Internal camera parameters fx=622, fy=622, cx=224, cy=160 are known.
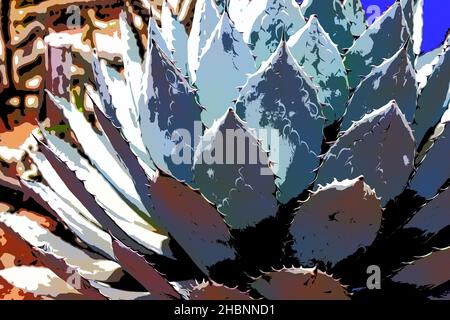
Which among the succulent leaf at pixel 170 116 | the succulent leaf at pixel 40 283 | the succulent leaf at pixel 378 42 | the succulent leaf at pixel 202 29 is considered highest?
the succulent leaf at pixel 202 29

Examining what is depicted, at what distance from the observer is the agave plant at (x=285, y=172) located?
0.60 m

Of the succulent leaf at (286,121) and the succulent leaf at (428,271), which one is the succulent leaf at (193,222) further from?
the succulent leaf at (428,271)

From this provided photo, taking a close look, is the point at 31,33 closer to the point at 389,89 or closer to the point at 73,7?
the point at 73,7

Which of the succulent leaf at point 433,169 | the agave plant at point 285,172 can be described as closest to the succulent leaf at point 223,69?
the agave plant at point 285,172

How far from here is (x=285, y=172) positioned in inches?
25.0

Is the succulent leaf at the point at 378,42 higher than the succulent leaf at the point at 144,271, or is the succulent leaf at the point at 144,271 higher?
the succulent leaf at the point at 378,42

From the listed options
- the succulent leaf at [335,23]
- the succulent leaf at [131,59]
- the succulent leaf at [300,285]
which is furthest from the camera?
the succulent leaf at [131,59]

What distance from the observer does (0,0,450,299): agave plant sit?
0.60 metres

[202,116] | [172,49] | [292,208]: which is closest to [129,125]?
[172,49]

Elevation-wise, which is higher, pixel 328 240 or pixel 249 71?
pixel 249 71

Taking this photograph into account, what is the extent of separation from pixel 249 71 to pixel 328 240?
22 cm

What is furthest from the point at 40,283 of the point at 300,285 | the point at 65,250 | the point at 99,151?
the point at 300,285

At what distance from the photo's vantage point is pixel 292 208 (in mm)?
644

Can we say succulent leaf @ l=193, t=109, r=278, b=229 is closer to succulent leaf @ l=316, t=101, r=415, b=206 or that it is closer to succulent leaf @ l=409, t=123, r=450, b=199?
succulent leaf @ l=316, t=101, r=415, b=206
